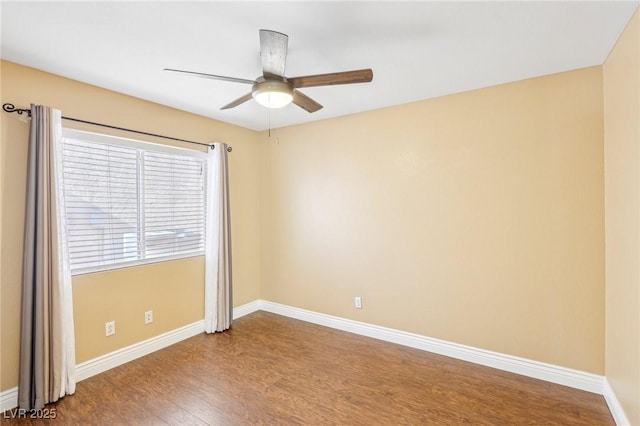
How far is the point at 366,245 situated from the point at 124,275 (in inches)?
95.1

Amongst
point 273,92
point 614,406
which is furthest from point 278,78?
point 614,406

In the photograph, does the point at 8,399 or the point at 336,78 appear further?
the point at 8,399

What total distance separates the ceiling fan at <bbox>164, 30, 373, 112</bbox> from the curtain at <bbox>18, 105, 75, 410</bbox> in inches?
49.9

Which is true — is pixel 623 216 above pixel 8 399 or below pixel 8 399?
above

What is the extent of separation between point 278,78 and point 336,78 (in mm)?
364

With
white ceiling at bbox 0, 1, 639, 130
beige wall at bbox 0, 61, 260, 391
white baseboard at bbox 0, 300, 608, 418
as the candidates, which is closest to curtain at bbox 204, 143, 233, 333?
beige wall at bbox 0, 61, 260, 391

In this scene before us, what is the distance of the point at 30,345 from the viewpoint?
2250 millimetres

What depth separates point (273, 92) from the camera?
1929 millimetres

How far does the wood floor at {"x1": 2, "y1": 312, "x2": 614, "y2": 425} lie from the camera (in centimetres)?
215

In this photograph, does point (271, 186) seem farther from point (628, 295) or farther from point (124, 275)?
point (628, 295)

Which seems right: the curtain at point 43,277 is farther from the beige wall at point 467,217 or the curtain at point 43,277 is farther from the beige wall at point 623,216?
the beige wall at point 623,216

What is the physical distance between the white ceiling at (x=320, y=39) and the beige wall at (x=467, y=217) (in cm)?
39

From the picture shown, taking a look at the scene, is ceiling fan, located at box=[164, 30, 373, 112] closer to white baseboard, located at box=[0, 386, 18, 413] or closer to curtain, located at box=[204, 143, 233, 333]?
curtain, located at box=[204, 143, 233, 333]

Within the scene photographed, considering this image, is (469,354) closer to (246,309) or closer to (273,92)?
(246,309)
